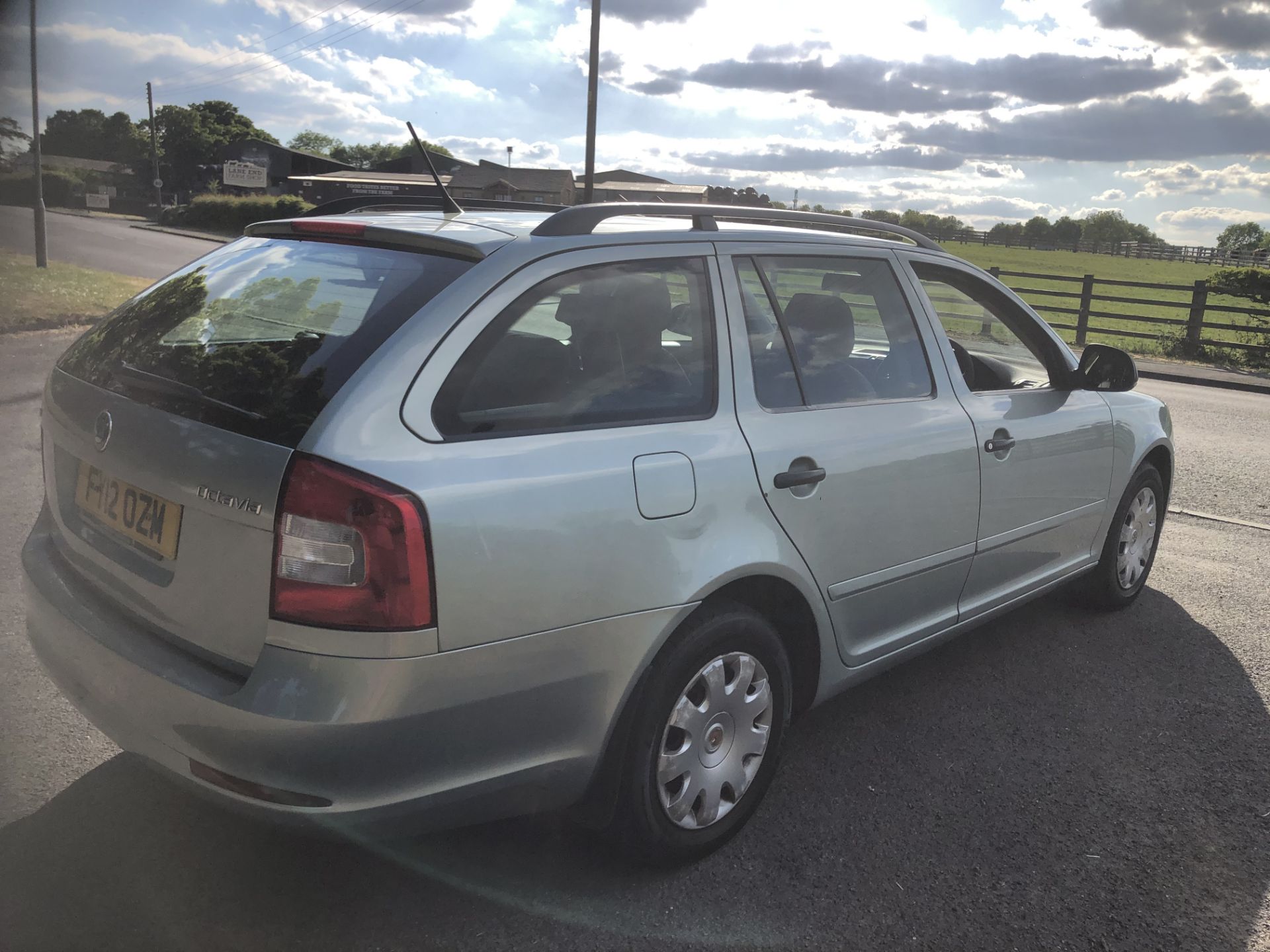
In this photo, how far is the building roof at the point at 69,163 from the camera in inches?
720

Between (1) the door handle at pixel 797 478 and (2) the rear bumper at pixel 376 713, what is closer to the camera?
(2) the rear bumper at pixel 376 713

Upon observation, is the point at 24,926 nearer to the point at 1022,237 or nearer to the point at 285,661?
the point at 285,661

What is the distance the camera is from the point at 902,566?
3227 millimetres

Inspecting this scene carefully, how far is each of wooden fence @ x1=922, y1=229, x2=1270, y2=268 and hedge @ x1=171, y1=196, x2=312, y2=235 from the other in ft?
117

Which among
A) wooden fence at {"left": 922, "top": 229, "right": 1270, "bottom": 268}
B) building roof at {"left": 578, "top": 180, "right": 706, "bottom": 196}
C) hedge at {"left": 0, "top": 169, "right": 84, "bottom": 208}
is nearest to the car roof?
hedge at {"left": 0, "top": 169, "right": 84, "bottom": 208}

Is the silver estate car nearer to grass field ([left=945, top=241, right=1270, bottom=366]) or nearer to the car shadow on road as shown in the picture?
the car shadow on road

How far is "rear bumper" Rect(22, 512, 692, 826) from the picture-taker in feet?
6.49

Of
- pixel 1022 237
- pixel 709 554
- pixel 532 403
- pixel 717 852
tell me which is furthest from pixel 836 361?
pixel 1022 237

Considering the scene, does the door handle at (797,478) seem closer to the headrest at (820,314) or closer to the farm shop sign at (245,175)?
the headrest at (820,314)

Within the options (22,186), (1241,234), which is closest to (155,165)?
(22,186)

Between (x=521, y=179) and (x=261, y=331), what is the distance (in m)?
71.4

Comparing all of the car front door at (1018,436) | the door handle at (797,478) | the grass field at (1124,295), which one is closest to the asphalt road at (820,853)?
the car front door at (1018,436)

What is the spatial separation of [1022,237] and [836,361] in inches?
2729

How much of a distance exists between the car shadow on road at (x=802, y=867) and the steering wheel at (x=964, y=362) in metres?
1.28
